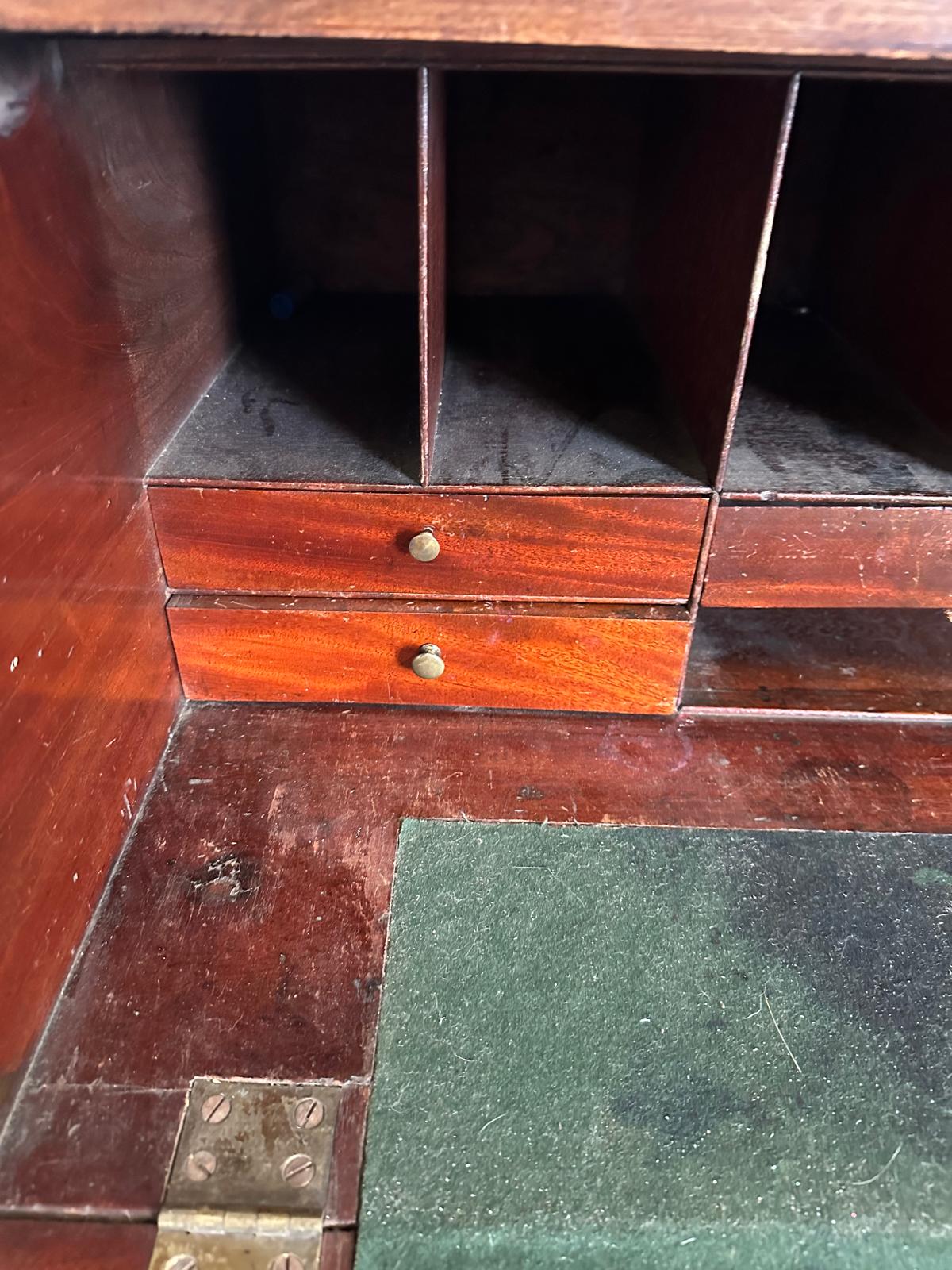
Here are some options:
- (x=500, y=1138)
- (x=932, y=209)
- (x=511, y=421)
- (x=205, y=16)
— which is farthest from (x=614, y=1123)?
(x=932, y=209)

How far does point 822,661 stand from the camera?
1.26 metres

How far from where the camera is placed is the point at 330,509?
1.01m

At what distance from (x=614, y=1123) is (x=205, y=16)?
0.91m

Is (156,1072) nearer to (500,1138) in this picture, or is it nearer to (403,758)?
(500,1138)

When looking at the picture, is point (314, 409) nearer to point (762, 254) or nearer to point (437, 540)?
point (437, 540)

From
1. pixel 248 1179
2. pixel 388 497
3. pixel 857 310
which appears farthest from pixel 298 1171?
pixel 857 310

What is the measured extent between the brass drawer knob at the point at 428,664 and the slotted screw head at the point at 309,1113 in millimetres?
482

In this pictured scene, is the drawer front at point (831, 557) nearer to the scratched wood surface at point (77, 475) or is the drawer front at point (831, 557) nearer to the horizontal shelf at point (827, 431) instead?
the horizontal shelf at point (827, 431)

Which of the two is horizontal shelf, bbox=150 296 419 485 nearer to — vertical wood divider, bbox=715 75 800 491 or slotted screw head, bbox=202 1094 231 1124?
vertical wood divider, bbox=715 75 800 491

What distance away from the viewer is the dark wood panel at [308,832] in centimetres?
77

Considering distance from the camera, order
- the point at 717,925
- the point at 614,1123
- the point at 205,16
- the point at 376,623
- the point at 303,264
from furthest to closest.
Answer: the point at 303,264
the point at 376,623
the point at 717,925
the point at 614,1123
the point at 205,16

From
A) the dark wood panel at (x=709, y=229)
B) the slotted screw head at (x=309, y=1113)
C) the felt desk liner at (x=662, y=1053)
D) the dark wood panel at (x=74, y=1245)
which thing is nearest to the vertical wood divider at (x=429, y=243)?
the dark wood panel at (x=709, y=229)

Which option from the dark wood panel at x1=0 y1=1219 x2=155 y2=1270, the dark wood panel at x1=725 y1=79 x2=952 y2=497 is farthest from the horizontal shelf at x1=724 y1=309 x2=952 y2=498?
the dark wood panel at x1=0 y1=1219 x2=155 y2=1270

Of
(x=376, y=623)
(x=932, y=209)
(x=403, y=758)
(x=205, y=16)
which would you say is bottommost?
(x=403, y=758)
